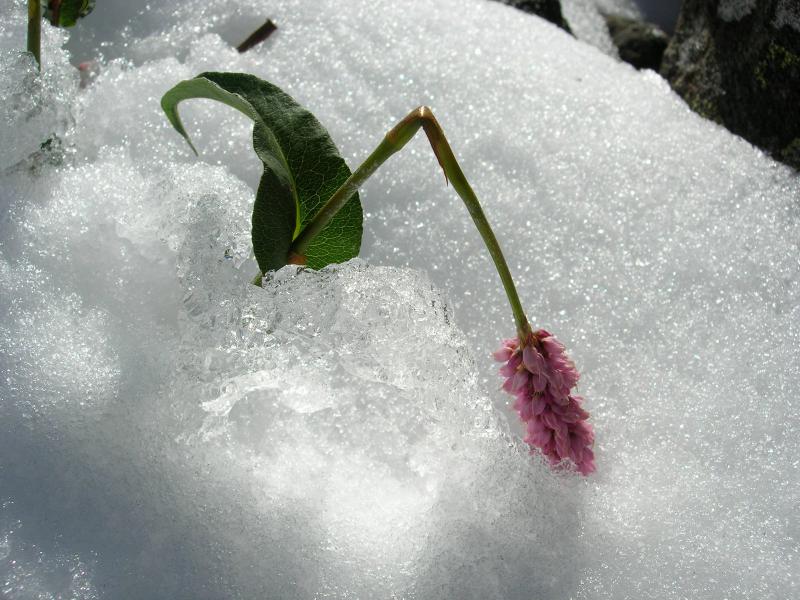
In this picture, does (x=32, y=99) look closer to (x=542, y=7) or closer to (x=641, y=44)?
(x=542, y=7)

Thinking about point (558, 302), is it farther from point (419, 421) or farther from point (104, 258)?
point (104, 258)

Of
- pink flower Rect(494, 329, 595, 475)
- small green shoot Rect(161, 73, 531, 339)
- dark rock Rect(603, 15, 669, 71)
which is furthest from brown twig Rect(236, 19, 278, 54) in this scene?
dark rock Rect(603, 15, 669, 71)

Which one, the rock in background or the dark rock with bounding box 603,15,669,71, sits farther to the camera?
the dark rock with bounding box 603,15,669,71

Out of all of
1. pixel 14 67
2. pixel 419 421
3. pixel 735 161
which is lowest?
pixel 419 421

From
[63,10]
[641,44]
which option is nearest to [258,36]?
[63,10]

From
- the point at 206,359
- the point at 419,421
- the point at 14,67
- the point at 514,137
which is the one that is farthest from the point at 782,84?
the point at 14,67

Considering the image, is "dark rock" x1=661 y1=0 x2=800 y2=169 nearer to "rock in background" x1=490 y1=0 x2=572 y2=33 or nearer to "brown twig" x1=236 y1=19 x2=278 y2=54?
"rock in background" x1=490 y1=0 x2=572 y2=33

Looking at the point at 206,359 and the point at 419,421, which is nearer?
the point at 206,359
